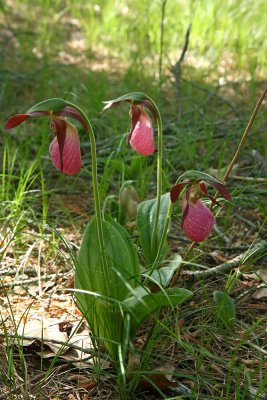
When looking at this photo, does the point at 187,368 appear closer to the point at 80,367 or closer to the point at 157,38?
the point at 80,367

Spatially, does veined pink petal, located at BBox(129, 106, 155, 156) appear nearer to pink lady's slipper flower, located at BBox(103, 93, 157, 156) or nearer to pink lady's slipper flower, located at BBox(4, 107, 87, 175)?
pink lady's slipper flower, located at BBox(103, 93, 157, 156)

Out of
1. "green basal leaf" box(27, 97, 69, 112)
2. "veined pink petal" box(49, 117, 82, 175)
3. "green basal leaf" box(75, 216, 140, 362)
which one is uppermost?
"green basal leaf" box(27, 97, 69, 112)

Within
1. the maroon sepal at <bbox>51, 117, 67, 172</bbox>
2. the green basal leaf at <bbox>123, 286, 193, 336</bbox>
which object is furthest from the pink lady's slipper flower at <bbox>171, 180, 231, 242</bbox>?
the maroon sepal at <bbox>51, 117, 67, 172</bbox>

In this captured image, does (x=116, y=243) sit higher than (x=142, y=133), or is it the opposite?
(x=142, y=133)

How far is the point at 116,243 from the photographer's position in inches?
54.0

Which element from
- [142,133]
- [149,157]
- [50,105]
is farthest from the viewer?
[149,157]

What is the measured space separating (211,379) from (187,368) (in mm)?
67

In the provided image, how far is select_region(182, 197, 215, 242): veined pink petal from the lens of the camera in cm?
127

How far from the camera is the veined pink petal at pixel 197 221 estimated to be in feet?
4.15

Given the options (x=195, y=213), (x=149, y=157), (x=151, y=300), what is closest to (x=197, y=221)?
(x=195, y=213)

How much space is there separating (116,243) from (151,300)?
217 millimetres

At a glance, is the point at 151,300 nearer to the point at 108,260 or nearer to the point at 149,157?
the point at 108,260

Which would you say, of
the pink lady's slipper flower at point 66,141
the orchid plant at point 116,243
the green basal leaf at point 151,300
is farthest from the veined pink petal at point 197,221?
the pink lady's slipper flower at point 66,141

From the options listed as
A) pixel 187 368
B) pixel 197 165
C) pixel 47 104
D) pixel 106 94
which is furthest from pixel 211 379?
pixel 106 94
